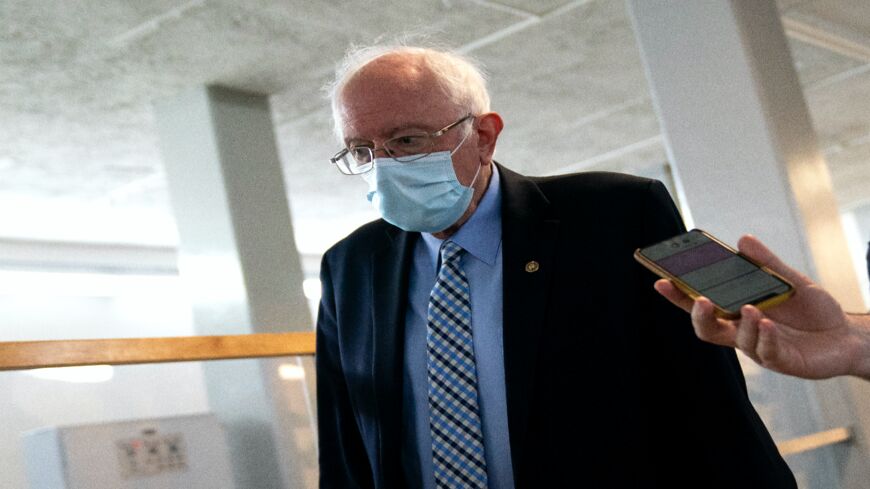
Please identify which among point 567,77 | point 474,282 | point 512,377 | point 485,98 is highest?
point 567,77

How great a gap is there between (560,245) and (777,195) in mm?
3345

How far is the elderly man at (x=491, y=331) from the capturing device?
197cm

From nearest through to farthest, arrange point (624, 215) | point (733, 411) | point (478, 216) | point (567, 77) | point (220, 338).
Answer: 1. point (733, 411)
2. point (624, 215)
3. point (478, 216)
4. point (220, 338)
5. point (567, 77)

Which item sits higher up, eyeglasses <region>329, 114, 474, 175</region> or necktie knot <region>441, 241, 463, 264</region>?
eyeglasses <region>329, 114, 474, 175</region>

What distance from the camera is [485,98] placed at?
2.40 meters

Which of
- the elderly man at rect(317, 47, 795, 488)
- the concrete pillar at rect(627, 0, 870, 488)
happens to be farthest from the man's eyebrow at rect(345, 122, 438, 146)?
the concrete pillar at rect(627, 0, 870, 488)

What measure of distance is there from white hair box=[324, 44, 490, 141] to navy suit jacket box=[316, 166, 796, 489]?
20 cm

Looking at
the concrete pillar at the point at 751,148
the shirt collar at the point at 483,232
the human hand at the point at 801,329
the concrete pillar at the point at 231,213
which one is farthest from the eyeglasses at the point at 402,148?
the concrete pillar at the point at 231,213

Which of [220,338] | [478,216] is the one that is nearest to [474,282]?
Result: [478,216]

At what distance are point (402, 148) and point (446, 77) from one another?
16 centimetres

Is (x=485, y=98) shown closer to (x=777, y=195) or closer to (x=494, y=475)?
(x=494, y=475)

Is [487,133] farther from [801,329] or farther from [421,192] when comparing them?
[801,329]

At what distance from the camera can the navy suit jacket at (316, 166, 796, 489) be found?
1.95 metres

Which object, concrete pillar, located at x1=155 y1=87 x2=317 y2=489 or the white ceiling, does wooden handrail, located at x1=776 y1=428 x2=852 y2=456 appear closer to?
the white ceiling
